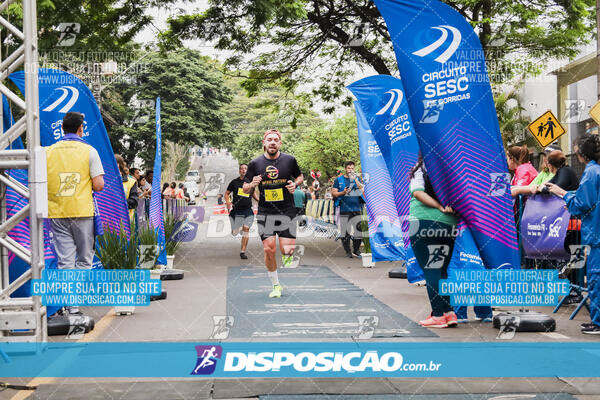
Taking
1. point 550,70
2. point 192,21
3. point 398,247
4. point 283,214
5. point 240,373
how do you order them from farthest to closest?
point 550,70 < point 192,21 < point 398,247 < point 283,214 < point 240,373

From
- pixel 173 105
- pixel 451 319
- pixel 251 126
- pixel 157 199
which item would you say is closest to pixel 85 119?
pixel 157 199

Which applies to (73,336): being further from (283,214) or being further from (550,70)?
(550,70)

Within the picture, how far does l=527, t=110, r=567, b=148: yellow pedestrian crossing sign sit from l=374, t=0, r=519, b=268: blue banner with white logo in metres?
8.32

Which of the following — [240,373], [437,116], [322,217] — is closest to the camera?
[240,373]

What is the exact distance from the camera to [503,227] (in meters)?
6.49

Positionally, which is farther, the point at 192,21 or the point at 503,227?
the point at 192,21

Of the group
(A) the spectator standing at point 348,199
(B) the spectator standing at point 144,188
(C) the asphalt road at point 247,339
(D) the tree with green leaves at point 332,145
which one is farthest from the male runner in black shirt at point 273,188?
(D) the tree with green leaves at point 332,145

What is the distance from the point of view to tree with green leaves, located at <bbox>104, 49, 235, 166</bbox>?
4256 centimetres

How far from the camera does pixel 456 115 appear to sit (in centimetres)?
636

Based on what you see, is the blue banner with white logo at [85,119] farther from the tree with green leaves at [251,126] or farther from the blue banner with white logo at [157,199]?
the tree with green leaves at [251,126]

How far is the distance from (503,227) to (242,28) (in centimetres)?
1252

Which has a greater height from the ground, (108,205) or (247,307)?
(108,205)

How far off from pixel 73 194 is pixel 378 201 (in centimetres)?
595

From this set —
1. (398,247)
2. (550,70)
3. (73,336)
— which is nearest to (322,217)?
(550,70)
